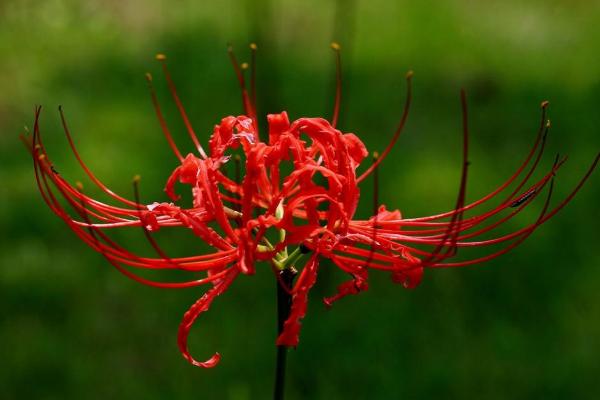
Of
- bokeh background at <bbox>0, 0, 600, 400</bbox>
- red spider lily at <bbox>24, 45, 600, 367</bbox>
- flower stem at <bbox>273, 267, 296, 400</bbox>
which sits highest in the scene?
red spider lily at <bbox>24, 45, 600, 367</bbox>

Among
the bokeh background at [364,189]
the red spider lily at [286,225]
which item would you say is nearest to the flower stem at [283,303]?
the red spider lily at [286,225]

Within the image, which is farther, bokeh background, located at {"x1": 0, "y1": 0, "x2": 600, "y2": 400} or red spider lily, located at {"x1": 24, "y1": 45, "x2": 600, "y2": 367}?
bokeh background, located at {"x1": 0, "y1": 0, "x2": 600, "y2": 400}

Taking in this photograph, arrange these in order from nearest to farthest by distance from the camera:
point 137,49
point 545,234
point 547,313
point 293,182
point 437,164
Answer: point 293,182, point 547,313, point 545,234, point 437,164, point 137,49

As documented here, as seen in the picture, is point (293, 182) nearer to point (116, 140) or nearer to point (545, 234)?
point (545, 234)

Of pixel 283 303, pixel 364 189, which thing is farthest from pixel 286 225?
pixel 364 189

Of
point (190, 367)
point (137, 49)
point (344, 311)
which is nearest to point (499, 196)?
point (344, 311)

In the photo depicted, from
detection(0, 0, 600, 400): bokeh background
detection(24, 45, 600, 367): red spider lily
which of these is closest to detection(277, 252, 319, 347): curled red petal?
detection(24, 45, 600, 367): red spider lily

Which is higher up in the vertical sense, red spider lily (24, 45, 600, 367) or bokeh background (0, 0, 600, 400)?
red spider lily (24, 45, 600, 367)

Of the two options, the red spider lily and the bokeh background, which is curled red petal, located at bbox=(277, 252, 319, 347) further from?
the bokeh background
